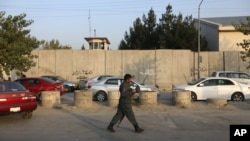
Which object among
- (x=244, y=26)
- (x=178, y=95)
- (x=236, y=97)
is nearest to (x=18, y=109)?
(x=178, y=95)

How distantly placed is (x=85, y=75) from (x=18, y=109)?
26725mm

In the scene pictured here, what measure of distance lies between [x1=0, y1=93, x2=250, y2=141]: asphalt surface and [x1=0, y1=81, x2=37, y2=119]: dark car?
49 centimetres

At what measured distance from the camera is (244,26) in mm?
24062

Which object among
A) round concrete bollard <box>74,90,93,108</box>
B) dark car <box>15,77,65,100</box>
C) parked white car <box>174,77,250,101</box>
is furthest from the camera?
dark car <box>15,77,65,100</box>

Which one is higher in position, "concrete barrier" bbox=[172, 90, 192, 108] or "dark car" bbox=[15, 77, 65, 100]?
"dark car" bbox=[15, 77, 65, 100]

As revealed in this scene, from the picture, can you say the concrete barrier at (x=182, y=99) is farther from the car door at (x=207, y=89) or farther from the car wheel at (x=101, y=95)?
the car wheel at (x=101, y=95)

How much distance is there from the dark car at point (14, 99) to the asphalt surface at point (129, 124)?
1.60ft

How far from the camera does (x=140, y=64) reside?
41250mm

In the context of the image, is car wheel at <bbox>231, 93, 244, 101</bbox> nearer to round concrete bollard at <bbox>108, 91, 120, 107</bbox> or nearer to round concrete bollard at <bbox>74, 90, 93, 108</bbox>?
round concrete bollard at <bbox>108, 91, 120, 107</bbox>

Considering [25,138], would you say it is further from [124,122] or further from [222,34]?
[222,34]

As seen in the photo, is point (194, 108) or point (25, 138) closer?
point (25, 138)

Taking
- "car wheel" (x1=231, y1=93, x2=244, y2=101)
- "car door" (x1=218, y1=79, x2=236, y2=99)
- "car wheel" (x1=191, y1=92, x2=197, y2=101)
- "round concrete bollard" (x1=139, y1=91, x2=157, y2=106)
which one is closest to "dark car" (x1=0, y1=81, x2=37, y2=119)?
"round concrete bollard" (x1=139, y1=91, x2=157, y2=106)

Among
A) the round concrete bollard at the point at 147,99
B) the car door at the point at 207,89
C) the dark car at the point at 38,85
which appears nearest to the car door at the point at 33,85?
the dark car at the point at 38,85

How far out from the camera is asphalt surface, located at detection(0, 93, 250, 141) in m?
12.0
